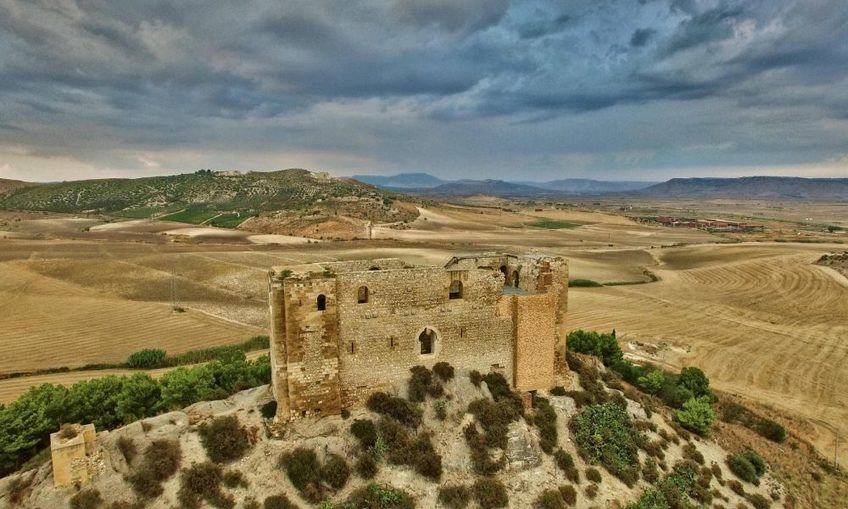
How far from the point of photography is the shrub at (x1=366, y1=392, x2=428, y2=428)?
20.7m

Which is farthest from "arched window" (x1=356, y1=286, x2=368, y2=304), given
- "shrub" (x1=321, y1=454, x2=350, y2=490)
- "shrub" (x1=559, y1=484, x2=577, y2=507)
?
"shrub" (x1=559, y1=484, x2=577, y2=507)

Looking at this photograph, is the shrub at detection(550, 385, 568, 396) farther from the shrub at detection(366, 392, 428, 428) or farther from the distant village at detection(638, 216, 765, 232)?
the distant village at detection(638, 216, 765, 232)

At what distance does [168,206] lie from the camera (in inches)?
7323

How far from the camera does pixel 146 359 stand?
1638 inches

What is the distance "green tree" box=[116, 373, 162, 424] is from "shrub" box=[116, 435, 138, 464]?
300 inches

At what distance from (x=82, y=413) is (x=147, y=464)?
1026 centimetres

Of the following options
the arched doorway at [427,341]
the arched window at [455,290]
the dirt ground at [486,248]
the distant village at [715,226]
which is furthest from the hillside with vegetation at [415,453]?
the distant village at [715,226]

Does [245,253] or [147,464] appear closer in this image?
[147,464]

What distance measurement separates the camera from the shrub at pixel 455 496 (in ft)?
60.4

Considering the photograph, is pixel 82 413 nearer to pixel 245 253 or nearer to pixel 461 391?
pixel 461 391

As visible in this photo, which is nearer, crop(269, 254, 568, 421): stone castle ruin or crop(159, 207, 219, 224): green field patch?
crop(269, 254, 568, 421): stone castle ruin

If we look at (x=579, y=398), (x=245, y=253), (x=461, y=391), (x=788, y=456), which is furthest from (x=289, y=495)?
(x=245, y=253)

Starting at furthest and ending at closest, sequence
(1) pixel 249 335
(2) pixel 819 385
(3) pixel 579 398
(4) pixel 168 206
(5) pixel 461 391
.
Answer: (4) pixel 168 206
(1) pixel 249 335
(2) pixel 819 385
(3) pixel 579 398
(5) pixel 461 391

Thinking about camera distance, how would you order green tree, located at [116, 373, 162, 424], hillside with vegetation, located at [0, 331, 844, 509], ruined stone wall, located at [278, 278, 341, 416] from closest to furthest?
1. hillside with vegetation, located at [0, 331, 844, 509]
2. ruined stone wall, located at [278, 278, 341, 416]
3. green tree, located at [116, 373, 162, 424]
